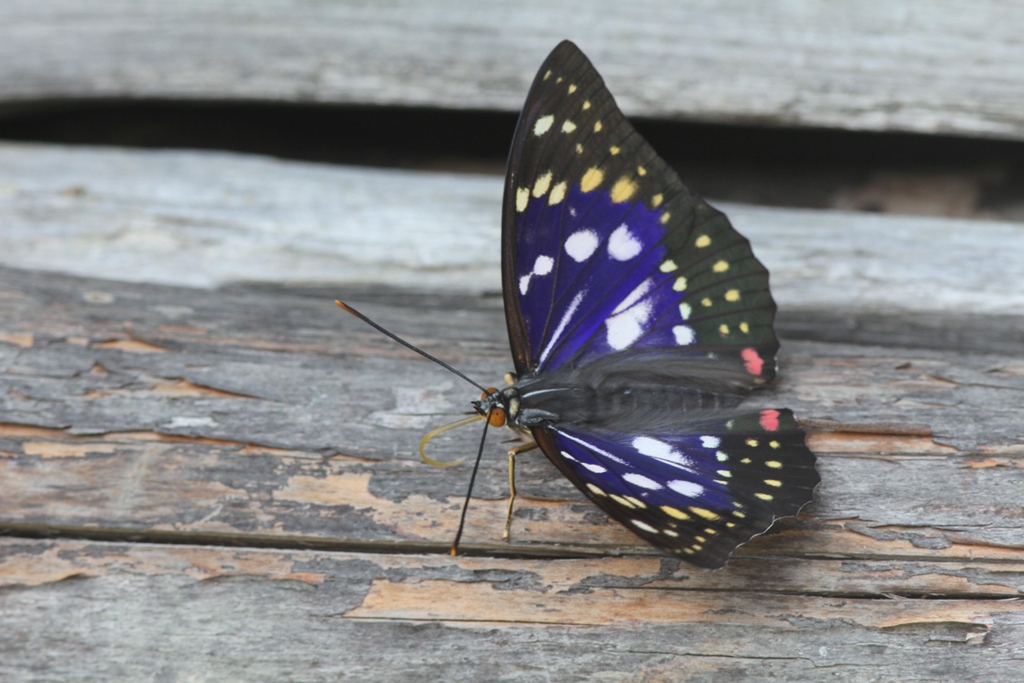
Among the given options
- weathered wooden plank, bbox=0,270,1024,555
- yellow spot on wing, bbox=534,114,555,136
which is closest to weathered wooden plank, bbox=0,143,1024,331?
weathered wooden plank, bbox=0,270,1024,555

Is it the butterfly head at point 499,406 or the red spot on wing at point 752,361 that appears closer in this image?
the butterfly head at point 499,406

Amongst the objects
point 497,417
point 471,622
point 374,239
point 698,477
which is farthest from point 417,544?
point 374,239

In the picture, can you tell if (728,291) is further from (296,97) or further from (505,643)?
(296,97)

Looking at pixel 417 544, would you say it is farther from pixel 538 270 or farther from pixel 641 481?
pixel 538 270

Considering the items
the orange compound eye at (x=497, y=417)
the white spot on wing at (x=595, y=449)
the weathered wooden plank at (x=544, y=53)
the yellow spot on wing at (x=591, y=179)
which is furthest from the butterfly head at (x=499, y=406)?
the weathered wooden plank at (x=544, y=53)

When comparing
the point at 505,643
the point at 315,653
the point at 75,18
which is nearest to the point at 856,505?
the point at 505,643

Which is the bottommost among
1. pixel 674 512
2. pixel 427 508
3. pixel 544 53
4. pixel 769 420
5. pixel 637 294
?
pixel 427 508

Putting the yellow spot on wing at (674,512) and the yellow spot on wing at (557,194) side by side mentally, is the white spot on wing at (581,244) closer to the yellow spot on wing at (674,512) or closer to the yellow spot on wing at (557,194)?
the yellow spot on wing at (557,194)
